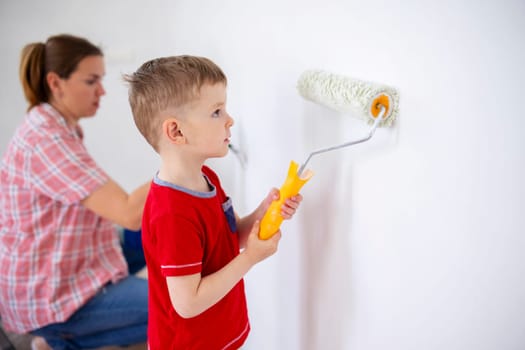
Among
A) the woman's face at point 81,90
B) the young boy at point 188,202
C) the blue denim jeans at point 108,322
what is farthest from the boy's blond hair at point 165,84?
the blue denim jeans at point 108,322

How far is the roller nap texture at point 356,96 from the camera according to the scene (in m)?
0.52

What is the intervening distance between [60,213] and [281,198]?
2.37 feet

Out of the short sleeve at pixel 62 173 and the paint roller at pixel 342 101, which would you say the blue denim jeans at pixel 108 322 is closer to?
the short sleeve at pixel 62 173

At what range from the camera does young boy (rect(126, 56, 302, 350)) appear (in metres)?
0.63

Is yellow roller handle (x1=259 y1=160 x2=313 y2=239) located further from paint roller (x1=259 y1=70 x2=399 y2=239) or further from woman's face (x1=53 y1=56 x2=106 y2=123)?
woman's face (x1=53 y1=56 x2=106 y2=123)

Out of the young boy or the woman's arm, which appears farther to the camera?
the woman's arm

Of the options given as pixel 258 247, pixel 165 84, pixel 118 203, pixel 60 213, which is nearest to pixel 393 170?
pixel 258 247

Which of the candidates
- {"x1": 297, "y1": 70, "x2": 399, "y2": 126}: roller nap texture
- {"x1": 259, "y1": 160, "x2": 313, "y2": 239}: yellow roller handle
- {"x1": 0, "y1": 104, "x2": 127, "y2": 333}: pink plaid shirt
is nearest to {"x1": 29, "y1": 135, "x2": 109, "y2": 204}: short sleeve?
{"x1": 0, "y1": 104, "x2": 127, "y2": 333}: pink plaid shirt

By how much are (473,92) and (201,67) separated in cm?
36

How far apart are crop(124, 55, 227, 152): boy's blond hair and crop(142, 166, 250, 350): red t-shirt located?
108 mm

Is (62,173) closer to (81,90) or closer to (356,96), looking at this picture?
(81,90)

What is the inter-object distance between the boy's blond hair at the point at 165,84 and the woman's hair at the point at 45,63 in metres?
0.56

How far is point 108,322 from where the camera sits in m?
1.17

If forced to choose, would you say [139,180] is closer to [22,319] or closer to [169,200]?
[22,319]
